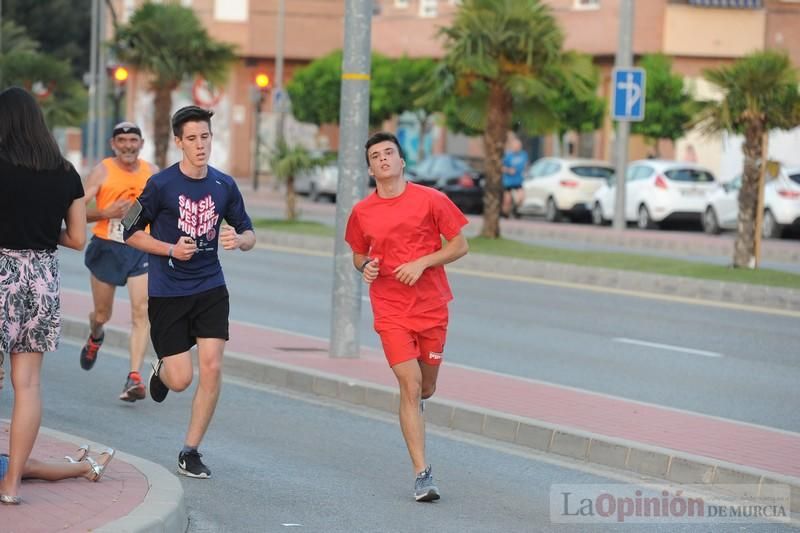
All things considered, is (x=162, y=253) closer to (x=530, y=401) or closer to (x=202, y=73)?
(x=530, y=401)

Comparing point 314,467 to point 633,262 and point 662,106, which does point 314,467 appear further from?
point 662,106

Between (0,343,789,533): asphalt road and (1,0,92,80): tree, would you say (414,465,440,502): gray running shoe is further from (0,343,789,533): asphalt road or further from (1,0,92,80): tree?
(1,0,92,80): tree

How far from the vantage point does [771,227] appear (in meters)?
32.2

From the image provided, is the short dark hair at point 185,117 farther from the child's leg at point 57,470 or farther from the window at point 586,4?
the window at point 586,4

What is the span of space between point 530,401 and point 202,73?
27055mm

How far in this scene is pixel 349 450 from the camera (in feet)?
31.6

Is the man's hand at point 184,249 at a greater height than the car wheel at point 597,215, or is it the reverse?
the man's hand at point 184,249

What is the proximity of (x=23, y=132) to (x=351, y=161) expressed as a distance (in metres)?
5.73

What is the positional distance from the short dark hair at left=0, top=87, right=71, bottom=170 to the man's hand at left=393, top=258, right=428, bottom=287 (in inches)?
74.9

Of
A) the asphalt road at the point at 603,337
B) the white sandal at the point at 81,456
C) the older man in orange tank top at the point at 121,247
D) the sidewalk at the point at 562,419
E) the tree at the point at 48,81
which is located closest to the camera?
the white sandal at the point at 81,456

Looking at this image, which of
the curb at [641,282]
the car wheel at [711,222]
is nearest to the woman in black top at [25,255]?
the curb at [641,282]

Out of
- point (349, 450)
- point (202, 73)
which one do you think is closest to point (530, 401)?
point (349, 450)

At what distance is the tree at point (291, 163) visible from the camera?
30516mm

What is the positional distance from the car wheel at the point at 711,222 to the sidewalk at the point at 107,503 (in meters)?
26.8
